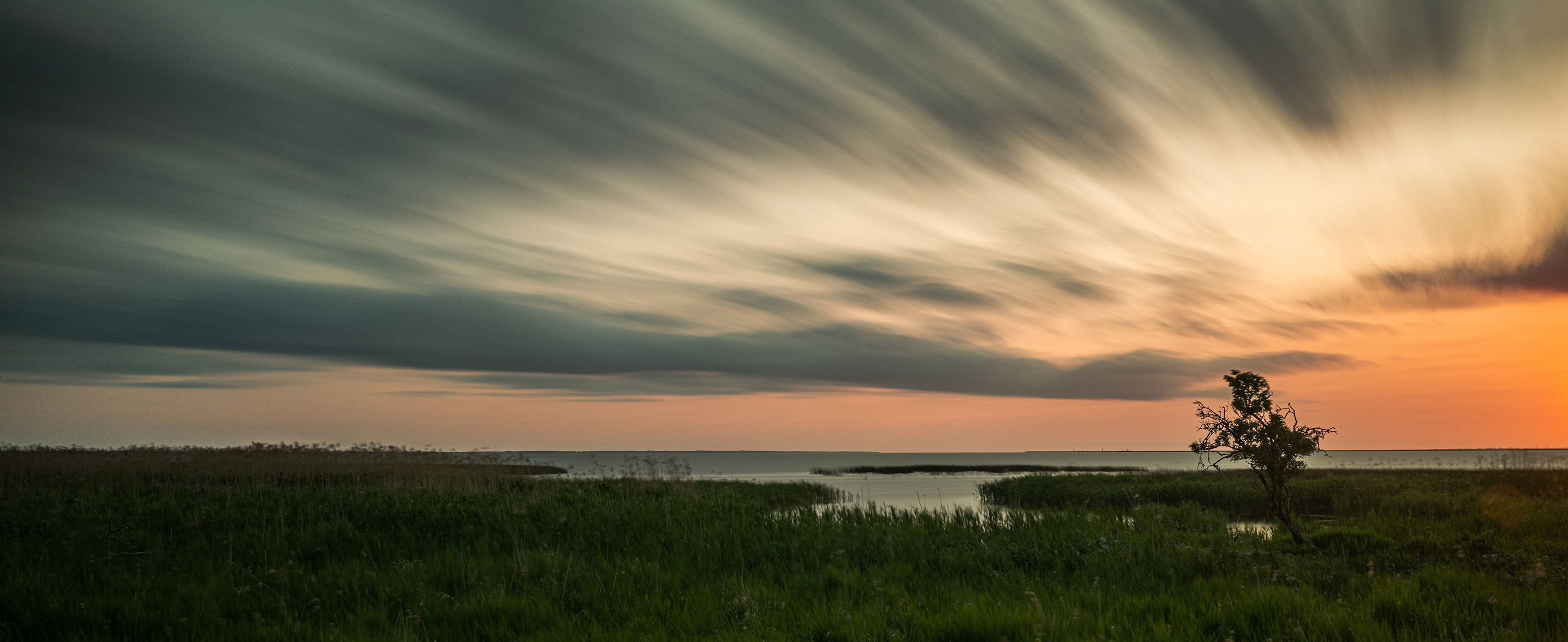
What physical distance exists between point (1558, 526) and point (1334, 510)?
14.2 m

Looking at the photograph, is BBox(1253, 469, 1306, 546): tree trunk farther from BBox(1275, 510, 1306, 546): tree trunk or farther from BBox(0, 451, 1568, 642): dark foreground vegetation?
BBox(0, 451, 1568, 642): dark foreground vegetation

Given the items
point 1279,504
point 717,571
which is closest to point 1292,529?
point 1279,504

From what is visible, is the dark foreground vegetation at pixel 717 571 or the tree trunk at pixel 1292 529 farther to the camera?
the tree trunk at pixel 1292 529

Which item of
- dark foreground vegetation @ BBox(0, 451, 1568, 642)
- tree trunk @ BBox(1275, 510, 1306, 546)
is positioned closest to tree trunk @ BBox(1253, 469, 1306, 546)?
tree trunk @ BBox(1275, 510, 1306, 546)

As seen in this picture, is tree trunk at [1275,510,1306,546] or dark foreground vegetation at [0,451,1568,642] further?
tree trunk at [1275,510,1306,546]

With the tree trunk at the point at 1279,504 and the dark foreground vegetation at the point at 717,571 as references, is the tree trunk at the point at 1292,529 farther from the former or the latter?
the dark foreground vegetation at the point at 717,571

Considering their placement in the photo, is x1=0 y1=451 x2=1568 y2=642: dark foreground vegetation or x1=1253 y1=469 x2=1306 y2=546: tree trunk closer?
x1=0 y1=451 x2=1568 y2=642: dark foreground vegetation

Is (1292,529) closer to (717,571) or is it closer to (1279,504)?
(1279,504)

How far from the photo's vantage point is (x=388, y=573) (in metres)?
11.2

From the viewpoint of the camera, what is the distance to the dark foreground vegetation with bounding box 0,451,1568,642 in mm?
7875

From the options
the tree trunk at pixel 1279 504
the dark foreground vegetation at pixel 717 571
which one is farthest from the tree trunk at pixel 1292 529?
the dark foreground vegetation at pixel 717 571

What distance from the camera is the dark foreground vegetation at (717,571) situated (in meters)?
7.88

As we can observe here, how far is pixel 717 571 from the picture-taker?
12.1 meters

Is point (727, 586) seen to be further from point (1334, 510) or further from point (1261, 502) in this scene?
point (1261, 502)
